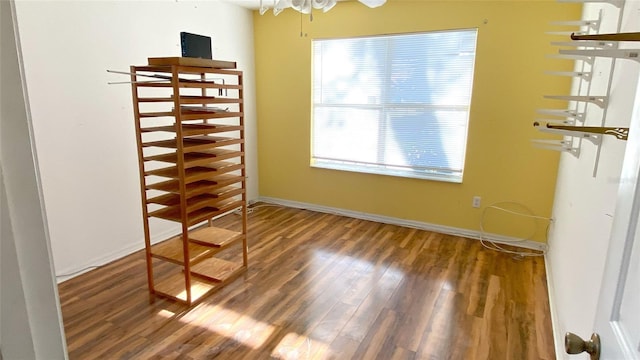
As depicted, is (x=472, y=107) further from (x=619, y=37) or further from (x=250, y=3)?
(x=619, y=37)

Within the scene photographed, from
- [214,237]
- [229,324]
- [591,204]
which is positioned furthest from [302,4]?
[229,324]

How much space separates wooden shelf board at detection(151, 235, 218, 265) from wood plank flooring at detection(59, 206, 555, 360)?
31cm

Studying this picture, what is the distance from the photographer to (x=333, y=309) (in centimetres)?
256

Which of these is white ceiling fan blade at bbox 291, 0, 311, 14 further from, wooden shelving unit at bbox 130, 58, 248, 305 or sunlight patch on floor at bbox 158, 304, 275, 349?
sunlight patch on floor at bbox 158, 304, 275, 349

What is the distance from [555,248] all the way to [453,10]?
237 cm

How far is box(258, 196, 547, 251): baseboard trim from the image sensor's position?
367 centimetres

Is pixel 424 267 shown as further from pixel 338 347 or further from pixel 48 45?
pixel 48 45

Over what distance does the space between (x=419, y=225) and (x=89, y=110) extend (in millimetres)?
3416

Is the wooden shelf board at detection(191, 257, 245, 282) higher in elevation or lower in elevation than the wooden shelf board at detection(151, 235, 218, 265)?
lower

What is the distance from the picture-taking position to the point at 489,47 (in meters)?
3.50

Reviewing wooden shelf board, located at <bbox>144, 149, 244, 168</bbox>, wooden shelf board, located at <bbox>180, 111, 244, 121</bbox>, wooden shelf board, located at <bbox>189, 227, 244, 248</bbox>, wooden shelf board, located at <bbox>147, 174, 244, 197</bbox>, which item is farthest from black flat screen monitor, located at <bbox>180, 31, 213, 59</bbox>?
wooden shelf board, located at <bbox>189, 227, 244, 248</bbox>

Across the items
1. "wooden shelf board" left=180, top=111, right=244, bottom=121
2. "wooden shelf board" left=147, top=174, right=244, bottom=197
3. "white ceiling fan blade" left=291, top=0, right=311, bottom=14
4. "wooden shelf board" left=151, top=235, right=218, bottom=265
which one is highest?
"white ceiling fan blade" left=291, top=0, right=311, bottom=14

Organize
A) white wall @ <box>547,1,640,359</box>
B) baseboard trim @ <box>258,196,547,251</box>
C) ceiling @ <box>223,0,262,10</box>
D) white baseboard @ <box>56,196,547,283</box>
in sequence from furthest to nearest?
ceiling @ <box>223,0,262,10</box>, baseboard trim @ <box>258,196,547,251</box>, white baseboard @ <box>56,196,547,283</box>, white wall @ <box>547,1,640,359</box>

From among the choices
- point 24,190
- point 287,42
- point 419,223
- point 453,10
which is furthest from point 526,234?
point 24,190
